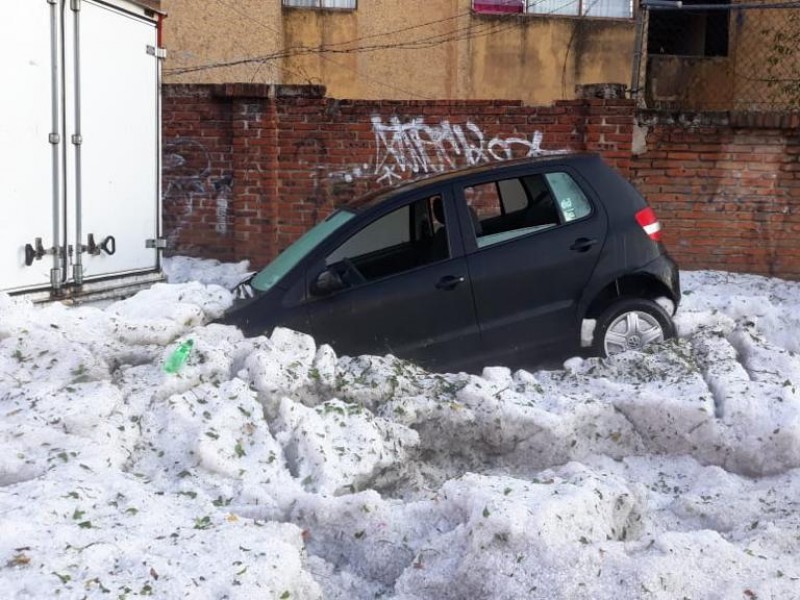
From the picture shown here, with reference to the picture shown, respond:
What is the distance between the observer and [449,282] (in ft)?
19.3

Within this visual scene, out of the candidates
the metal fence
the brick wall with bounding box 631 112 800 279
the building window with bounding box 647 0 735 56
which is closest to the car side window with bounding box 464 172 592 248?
the brick wall with bounding box 631 112 800 279

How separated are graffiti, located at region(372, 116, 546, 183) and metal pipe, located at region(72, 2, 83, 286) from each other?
437cm

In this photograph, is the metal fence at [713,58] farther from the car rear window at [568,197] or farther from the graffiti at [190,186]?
the car rear window at [568,197]

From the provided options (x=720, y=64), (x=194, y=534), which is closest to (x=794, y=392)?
(x=194, y=534)

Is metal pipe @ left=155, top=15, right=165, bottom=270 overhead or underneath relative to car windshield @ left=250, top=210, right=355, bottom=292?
overhead

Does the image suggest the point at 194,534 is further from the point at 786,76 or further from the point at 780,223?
the point at 786,76

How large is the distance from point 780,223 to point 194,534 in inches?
324

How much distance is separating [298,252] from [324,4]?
35.1ft

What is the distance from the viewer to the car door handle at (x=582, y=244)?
6035 mm

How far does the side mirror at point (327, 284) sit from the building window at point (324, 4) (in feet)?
36.3

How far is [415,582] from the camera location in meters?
3.34

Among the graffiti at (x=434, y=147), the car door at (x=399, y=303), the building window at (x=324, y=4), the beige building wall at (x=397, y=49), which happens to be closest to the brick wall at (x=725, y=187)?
the graffiti at (x=434, y=147)

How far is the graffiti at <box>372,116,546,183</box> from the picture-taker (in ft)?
32.5

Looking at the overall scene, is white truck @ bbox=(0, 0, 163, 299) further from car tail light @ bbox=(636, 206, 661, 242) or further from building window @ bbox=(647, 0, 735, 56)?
building window @ bbox=(647, 0, 735, 56)
